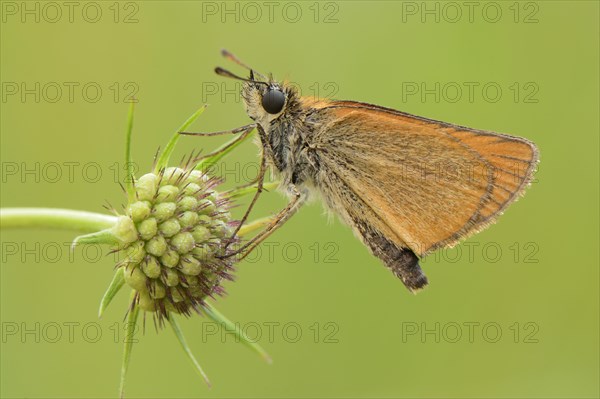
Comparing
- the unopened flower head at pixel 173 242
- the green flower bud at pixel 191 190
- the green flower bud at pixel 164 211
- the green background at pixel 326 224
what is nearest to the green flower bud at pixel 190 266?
the unopened flower head at pixel 173 242

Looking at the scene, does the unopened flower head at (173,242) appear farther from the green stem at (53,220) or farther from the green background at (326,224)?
the green background at (326,224)

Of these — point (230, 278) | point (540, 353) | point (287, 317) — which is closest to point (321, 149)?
point (230, 278)

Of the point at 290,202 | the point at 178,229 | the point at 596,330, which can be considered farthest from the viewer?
the point at 596,330

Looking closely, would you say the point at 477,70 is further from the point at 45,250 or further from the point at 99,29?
the point at 45,250

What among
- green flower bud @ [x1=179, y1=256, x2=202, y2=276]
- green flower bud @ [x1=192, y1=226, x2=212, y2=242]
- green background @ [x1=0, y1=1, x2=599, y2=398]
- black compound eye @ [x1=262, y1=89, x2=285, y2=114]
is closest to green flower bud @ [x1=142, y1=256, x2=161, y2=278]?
green flower bud @ [x1=179, y1=256, x2=202, y2=276]

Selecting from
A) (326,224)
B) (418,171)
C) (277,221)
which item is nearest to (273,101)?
(277,221)

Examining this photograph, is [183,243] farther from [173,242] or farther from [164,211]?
[164,211]

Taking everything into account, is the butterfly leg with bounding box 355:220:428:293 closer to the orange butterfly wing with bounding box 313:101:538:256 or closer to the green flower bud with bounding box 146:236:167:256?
the orange butterfly wing with bounding box 313:101:538:256
